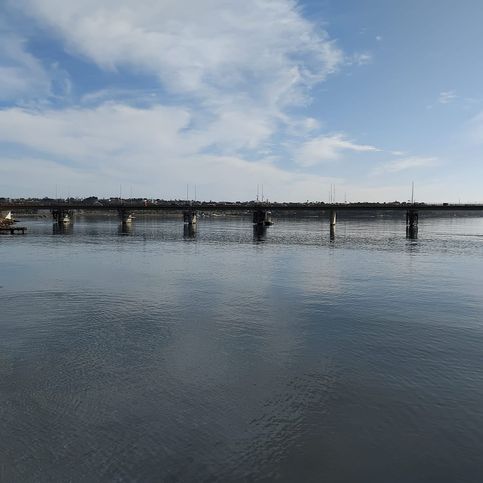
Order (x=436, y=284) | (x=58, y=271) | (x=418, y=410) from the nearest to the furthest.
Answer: (x=418, y=410), (x=436, y=284), (x=58, y=271)

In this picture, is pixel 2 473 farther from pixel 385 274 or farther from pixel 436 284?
pixel 385 274

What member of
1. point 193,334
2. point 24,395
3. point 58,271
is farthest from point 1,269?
point 24,395

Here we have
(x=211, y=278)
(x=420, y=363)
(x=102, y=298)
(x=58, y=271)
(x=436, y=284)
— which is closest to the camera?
(x=420, y=363)

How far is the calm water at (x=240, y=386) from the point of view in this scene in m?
15.2

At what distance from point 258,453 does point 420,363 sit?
1306cm

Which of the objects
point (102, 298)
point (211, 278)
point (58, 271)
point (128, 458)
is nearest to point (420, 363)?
point (128, 458)

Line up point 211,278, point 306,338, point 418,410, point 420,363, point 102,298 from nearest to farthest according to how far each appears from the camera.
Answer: point 418,410
point 420,363
point 306,338
point 102,298
point 211,278

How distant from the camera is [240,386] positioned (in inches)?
840

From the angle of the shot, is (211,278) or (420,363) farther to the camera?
(211,278)

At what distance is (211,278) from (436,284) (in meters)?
27.4

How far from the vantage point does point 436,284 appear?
54.3 m

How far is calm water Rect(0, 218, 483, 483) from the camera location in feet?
49.7

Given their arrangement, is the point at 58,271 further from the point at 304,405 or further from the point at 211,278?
the point at 304,405

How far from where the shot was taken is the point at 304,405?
1942 centimetres
